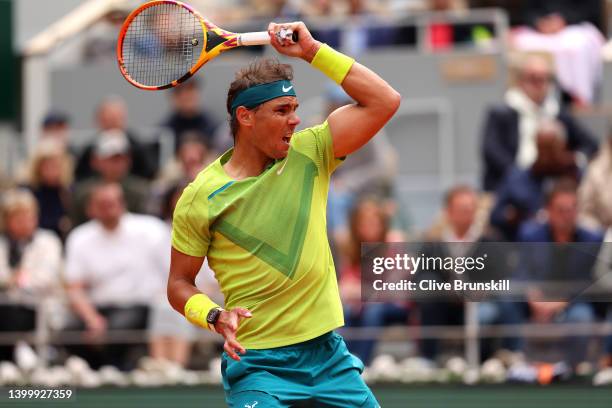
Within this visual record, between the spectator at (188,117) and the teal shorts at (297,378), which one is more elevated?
the spectator at (188,117)

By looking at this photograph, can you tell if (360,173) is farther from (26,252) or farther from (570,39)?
(26,252)

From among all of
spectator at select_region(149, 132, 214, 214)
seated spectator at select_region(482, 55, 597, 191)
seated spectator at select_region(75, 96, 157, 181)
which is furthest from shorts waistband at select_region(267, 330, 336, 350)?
seated spectator at select_region(75, 96, 157, 181)

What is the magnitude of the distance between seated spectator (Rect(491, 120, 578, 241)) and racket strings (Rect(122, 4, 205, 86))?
17.7ft

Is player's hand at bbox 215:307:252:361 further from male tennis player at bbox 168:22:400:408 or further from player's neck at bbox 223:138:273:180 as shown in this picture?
player's neck at bbox 223:138:273:180

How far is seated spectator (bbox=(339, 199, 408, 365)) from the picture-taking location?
1102 centimetres

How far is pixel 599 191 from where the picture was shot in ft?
38.6

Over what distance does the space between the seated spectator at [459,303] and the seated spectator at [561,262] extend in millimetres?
282

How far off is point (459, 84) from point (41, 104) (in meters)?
4.94

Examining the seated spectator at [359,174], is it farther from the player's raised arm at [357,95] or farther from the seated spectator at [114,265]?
the player's raised arm at [357,95]

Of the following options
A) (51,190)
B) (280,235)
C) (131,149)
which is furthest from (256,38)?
(131,149)

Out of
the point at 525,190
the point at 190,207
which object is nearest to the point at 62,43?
the point at 525,190

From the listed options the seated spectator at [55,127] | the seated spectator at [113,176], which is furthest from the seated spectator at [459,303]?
the seated spectator at [55,127]

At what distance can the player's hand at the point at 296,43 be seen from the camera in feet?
19.0

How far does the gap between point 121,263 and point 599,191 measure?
4.21 meters
